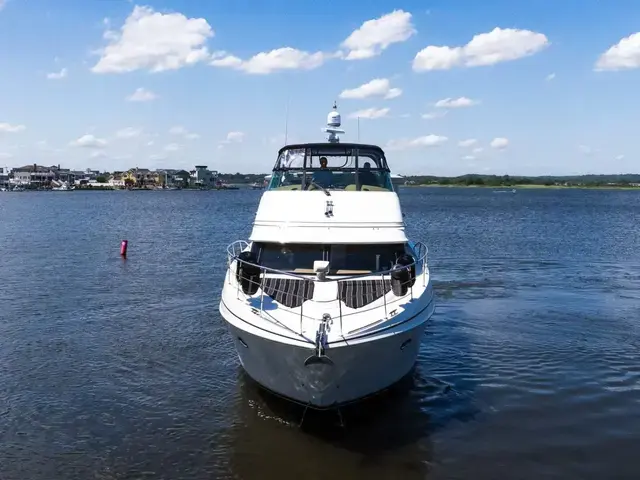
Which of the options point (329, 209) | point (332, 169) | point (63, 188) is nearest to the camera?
point (329, 209)

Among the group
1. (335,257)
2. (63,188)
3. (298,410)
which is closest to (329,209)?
(335,257)

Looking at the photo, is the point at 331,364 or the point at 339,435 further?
the point at 339,435

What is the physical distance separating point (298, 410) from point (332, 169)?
19.5 ft

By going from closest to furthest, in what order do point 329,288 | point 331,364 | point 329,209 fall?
point 331,364 < point 329,288 < point 329,209

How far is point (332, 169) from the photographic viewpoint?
14.1 m

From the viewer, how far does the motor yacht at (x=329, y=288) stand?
359 inches

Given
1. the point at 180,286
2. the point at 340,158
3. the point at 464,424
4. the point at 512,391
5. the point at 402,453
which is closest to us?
the point at 402,453

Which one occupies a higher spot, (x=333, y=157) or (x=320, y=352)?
(x=333, y=157)

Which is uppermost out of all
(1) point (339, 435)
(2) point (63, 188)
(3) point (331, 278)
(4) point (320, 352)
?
(3) point (331, 278)

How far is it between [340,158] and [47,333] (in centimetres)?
871

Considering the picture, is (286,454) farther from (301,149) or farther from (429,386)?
(301,149)

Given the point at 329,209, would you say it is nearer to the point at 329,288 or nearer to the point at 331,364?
the point at 329,288

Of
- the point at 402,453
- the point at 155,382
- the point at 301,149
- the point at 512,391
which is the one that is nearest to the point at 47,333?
the point at 155,382

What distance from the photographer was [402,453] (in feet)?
30.6
